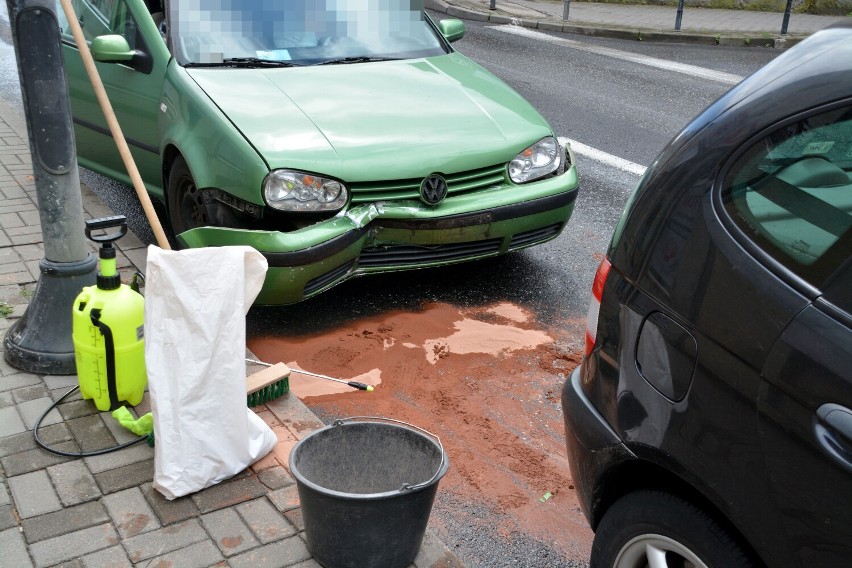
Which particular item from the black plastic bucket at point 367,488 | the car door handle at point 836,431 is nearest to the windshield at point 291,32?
the black plastic bucket at point 367,488

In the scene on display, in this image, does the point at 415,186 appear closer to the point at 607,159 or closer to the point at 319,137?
the point at 319,137

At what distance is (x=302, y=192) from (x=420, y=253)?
2.36 ft

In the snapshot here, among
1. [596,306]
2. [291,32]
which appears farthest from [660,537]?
[291,32]

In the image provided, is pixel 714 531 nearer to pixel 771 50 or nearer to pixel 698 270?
pixel 698 270

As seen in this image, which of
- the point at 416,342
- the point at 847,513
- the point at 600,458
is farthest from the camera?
the point at 416,342

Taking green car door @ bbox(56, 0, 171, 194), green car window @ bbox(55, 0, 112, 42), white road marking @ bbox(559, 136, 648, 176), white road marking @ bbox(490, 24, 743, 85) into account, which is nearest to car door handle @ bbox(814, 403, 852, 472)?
green car door @ bbox(56, 0, 171, 194)

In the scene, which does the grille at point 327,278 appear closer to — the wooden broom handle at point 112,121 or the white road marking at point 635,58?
the wooden broom handle at point 112,121

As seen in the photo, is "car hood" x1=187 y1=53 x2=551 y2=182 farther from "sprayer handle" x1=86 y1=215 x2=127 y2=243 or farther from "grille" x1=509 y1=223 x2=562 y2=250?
"sprayer handle" x1=86 y1=215 x2=127 y2=243

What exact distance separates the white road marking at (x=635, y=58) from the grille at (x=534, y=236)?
6.47 meters

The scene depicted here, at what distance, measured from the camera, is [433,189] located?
4961 millimetres

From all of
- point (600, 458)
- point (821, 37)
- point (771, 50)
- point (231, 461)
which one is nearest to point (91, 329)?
point (231, 461)

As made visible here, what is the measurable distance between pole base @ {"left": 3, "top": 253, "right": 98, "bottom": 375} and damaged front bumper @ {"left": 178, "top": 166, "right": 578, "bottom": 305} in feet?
2.64

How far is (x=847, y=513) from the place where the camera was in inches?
77.9

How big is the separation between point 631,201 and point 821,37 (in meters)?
0.66
